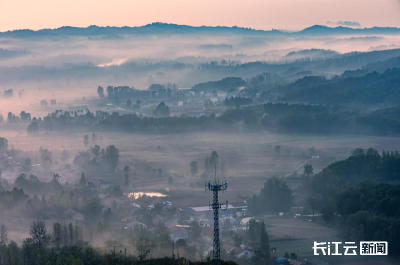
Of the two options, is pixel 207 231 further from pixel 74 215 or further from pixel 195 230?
pixel 74 215

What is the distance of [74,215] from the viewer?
97.8ft

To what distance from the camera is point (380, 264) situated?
23500mm

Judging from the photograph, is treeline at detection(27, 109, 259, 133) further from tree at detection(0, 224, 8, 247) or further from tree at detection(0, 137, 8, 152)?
tree at detection(0, 224, 8, 247)

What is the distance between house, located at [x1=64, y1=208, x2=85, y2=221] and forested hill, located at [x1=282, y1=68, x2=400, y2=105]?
42967 mm

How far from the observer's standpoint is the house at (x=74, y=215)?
2950 centimetres

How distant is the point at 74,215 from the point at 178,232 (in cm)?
526

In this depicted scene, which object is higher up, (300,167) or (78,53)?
(78,53)

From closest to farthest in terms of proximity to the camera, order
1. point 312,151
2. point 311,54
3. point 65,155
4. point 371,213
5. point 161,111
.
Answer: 1. point 371,213
2. point 65,155
3. point 312,151
4. point 161,111
5. point 311,54

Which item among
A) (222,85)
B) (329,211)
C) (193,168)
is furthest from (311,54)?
(329,211)

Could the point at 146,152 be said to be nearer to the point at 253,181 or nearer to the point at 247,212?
the point at 253,181

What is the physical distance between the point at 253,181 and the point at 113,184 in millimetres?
7246

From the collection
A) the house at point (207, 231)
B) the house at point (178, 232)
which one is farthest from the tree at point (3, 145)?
Result: the house at point (207, 231)

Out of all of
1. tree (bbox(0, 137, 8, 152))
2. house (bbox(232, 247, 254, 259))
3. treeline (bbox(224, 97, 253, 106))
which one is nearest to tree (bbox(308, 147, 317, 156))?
tree (bbox(0, 137, 8, 152))

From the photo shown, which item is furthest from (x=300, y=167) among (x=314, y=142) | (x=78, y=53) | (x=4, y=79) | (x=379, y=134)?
(x=78, y=53)
